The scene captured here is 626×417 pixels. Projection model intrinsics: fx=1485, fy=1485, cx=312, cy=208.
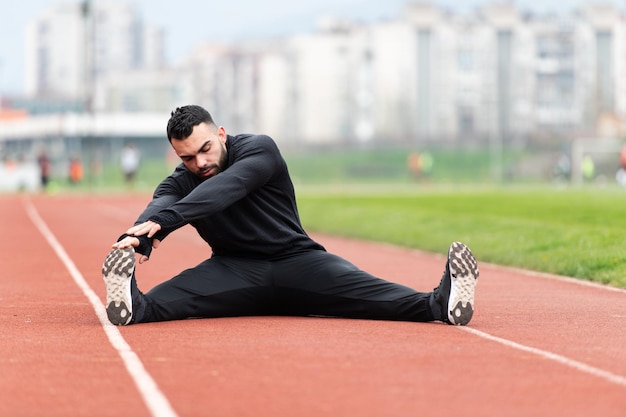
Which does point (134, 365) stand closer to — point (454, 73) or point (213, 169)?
point (213, 169)

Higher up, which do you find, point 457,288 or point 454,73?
point 454,73

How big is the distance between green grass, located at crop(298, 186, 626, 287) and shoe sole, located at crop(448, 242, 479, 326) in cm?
491

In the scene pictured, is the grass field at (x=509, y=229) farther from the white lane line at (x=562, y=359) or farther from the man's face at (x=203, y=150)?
the man's face at (x=203, y=150)

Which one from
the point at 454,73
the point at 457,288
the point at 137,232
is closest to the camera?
the point at 137,232

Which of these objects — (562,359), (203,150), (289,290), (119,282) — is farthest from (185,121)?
(562,359)

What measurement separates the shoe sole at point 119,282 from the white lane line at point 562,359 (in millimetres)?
2309

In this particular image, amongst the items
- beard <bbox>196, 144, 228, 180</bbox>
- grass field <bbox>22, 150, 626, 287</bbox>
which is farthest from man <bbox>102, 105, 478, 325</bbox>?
grass field <bbox>22, 150, 626, 287</bbox>

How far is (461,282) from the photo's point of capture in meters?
10.0

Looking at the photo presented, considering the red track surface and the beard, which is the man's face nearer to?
the beard

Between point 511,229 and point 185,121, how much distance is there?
13.8m

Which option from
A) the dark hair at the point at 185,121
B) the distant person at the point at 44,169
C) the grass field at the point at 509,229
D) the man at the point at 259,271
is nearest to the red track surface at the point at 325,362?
the man at the point at 259,271

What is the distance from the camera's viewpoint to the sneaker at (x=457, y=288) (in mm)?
9984

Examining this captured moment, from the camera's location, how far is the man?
33.6 feet

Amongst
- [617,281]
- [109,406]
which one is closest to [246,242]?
[109,406]
